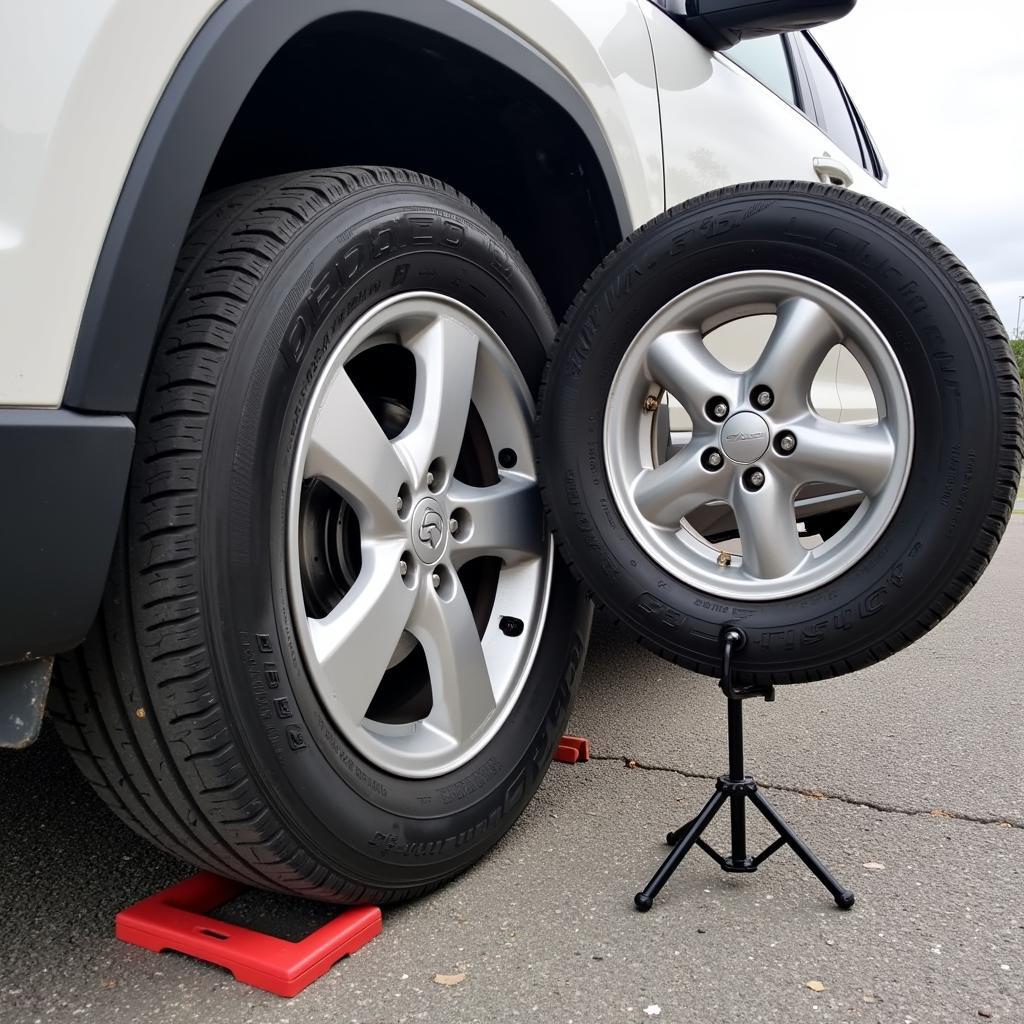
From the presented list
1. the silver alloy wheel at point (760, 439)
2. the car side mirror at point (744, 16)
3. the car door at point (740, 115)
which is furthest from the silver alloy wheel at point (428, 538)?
the car side mirror at point (744, 16)

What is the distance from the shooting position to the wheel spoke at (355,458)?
60.7 inches

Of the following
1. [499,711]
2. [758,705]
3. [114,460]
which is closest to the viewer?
[114,460]

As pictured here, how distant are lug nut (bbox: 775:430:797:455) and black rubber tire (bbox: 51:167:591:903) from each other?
723mm

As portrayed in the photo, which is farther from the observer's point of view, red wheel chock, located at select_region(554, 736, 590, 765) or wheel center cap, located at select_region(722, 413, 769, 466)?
red wheel chock, located at select_region(554, 736, 590, 765)

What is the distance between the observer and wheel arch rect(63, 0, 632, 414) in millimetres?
1171

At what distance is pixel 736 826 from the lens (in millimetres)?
1763

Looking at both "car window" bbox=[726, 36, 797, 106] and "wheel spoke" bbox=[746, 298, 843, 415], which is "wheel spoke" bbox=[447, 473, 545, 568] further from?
"car window" bbox=[726, 36, 797, 106]

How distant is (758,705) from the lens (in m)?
2.93

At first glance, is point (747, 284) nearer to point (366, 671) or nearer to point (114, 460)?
Answer: point (366, 671)

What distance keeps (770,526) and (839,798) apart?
2.34ft

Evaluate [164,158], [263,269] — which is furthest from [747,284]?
[164,158]

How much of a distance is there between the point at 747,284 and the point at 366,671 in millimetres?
934

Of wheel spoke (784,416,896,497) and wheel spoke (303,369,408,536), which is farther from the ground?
wheel spoke (784,416,896,497)

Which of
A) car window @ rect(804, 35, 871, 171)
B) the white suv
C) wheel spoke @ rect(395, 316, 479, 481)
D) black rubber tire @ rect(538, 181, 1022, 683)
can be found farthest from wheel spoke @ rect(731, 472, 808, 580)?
car window @ rect(804, 35, 871, 171)
